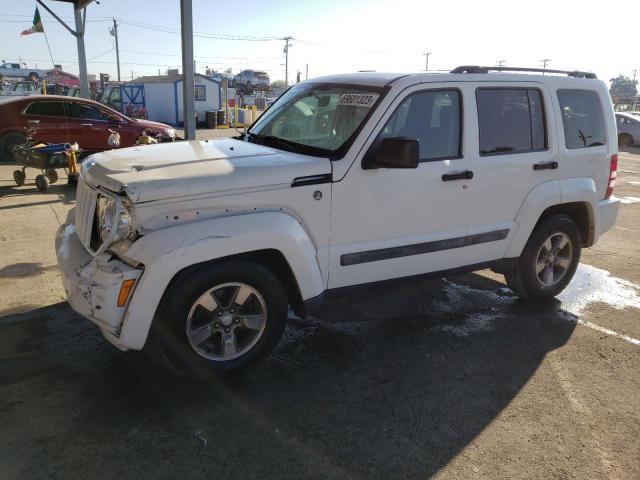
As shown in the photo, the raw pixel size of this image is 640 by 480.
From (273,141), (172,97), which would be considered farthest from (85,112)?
(172,97)

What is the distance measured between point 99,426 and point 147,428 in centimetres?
26

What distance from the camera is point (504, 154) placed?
4.09 meters

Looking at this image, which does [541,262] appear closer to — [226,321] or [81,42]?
[226,321]

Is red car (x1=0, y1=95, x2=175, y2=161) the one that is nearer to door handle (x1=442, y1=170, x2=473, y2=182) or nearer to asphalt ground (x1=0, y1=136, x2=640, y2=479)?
asphalt ground (x1=0, y1=136, x2=640, y2=479)

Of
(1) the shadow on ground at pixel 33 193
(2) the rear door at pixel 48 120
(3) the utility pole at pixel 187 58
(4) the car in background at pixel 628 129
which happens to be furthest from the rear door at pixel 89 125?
(4) the car in background at pixel 628 129

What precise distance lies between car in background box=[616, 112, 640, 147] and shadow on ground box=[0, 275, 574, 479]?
67.3 feet

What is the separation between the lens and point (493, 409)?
315 cm

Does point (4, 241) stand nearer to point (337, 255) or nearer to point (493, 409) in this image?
point (337, 255)

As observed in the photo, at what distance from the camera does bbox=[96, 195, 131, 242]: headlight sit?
2.93 metres

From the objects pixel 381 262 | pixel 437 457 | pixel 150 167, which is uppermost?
pixel 150 167

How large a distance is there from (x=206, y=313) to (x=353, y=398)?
1057 millimetres

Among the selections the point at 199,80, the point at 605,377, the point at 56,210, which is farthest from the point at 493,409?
the point at 199,80

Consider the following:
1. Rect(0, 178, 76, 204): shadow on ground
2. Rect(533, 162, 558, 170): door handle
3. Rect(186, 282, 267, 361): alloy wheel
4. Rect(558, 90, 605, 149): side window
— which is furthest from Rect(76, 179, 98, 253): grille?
Rect(0, 178, 76, 204): shadow on ground

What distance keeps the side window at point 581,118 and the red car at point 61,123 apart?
384 inches
